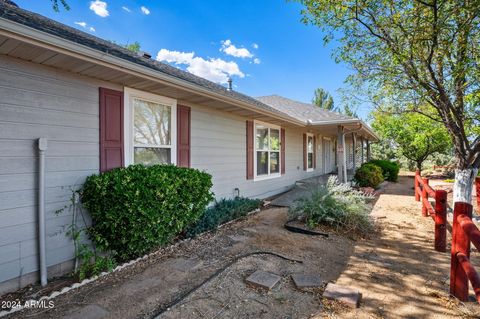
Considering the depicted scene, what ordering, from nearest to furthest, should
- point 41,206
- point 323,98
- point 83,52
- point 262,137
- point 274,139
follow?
point 83,52 → point 41,206 → point 262,137 → point 274,139 → point 323,98

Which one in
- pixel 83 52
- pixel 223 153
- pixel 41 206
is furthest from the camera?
pixel 223 153

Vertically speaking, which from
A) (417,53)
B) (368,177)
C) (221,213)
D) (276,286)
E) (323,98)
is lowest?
(276,286)

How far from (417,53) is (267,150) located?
14.9 ft

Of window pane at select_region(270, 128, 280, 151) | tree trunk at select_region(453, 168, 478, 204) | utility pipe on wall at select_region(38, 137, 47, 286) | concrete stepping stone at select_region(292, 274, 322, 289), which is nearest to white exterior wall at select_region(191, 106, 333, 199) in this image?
window pane at select_region(270, 128, 280, 151)

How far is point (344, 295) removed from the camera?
2.55m

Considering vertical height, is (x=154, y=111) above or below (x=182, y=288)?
above

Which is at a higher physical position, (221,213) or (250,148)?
(250,148)

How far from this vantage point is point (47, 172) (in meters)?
3.04

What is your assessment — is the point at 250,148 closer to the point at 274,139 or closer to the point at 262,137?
the point at 262,137

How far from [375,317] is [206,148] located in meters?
4.28

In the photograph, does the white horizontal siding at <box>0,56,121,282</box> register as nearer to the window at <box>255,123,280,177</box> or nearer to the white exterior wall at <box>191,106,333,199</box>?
the white exterior wall at <box>191,106,333,199</box>

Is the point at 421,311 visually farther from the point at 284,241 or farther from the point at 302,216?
the point at 302,216

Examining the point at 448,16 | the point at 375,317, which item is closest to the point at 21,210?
the point at 375,317

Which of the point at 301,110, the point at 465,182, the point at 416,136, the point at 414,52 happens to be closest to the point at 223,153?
the point at 414,52
